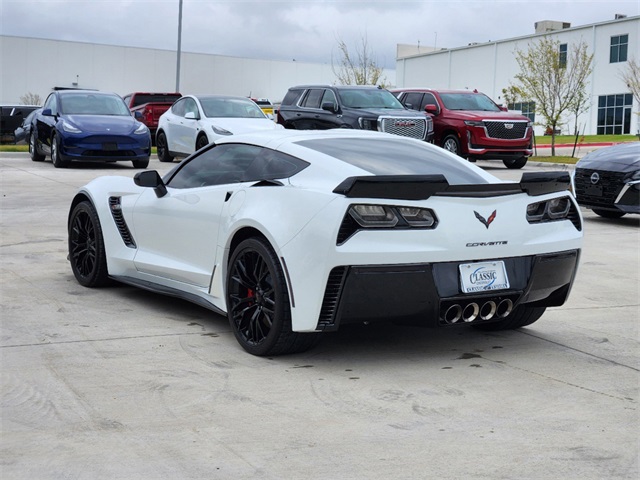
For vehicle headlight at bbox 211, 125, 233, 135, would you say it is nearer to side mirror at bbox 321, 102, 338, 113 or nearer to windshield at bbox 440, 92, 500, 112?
side mirror at bbox 321, 102, 338, 113

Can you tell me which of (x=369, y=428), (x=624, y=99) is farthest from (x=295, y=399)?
(x=624, y=99)

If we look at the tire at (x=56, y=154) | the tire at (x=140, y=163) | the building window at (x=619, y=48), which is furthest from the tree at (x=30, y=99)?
the tire at (x=140, y=163)

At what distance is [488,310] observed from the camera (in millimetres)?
5789

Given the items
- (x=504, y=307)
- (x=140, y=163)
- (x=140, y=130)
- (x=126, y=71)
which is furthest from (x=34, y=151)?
(x=126, y=71)

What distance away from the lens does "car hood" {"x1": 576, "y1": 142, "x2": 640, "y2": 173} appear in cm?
1265

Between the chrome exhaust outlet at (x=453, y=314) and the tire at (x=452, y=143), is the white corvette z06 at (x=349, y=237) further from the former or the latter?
the tire at (x=452, y=143)

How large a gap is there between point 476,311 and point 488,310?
11 cm

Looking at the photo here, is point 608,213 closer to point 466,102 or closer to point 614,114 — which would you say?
point 466,102

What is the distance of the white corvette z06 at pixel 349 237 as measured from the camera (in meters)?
5.36

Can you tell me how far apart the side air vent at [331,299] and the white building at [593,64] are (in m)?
44.4

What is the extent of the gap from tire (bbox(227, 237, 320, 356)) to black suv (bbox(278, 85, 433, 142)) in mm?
15264

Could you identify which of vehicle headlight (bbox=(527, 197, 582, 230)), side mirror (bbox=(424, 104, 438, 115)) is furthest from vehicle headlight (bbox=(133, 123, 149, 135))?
vehicle headlight (bbox=(527, 197, 582, 230))

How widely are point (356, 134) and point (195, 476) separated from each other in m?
3.44

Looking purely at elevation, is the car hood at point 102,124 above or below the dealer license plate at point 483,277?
above
